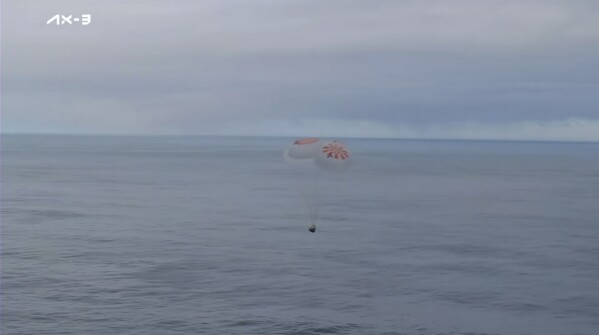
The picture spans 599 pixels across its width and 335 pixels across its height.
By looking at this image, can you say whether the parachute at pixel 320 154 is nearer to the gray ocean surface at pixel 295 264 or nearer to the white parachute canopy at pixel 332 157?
the white parachute canopy at pixel 332 157

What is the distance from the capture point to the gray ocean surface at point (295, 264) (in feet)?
169

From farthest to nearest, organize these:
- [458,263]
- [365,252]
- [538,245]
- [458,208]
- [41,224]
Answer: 1. [458,208]
2. [41,224]
3. [538,245]
4. [365,252]
5. [458,263]

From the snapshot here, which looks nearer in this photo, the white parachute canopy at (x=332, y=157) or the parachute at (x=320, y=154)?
the white parachute canopy at (x=332, y=157)

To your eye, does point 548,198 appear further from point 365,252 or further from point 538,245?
point 365,252

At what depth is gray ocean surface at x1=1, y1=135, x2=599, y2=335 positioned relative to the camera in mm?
51656

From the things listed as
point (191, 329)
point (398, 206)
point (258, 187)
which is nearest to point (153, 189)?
point (258, 187)

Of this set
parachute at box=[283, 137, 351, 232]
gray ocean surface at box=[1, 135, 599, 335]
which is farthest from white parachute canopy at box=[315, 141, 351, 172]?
gray ocean surface at box=[1, 135, 599, 335]

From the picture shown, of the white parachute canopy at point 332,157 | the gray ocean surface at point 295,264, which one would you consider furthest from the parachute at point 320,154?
the gray ocean surface at point 295,264

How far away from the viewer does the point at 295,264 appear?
68062 mm

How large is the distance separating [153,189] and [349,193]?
3533 centimetres

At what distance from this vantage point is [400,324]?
2020 inches

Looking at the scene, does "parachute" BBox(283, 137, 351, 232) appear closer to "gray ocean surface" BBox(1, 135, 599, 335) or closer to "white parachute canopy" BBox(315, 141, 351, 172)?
"white parachute canopy" BBox(315, 141, 351, 172)

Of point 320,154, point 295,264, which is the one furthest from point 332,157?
point 295,264

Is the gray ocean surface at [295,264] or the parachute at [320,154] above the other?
the parachute at [320,154]
